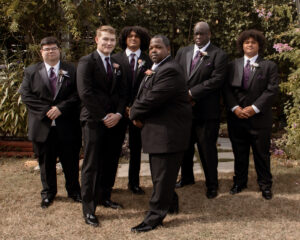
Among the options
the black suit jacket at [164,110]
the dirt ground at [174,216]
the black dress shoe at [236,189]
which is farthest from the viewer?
the black dress shoe at [236,189]

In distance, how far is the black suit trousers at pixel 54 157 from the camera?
173 inches

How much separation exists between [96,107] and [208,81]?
4.73 ft

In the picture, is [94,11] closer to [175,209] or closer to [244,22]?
[244,22]

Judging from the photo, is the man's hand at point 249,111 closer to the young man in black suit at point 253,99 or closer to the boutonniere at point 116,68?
the young man in black suit at point 253,99

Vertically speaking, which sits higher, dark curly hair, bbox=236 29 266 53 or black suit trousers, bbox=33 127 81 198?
dark curly hair, bbox=236 29 266 53

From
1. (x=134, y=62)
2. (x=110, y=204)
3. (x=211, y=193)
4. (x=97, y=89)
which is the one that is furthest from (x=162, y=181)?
(x=134, y=62)

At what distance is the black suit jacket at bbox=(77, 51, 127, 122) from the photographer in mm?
3795

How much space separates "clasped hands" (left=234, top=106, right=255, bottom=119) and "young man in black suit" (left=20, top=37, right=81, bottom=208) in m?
1.89

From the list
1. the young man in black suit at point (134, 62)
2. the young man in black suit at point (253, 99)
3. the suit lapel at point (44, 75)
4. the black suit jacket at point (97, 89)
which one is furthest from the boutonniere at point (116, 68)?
the young man in black suit at point (253, 99)

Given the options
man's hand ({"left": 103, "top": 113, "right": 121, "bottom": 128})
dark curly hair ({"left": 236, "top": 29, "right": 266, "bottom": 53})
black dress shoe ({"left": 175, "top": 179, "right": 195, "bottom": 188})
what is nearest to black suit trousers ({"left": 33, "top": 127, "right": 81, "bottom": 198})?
man's hand ({"left": 103, "top": 113, "right": 121, "bottom": 128})

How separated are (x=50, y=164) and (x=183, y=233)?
1.80 m

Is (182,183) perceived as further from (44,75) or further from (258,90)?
(44,75)

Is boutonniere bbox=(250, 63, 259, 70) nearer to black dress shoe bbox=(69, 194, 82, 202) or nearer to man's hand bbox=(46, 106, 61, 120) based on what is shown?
man's hand bbox=(46, 106, 61, 120)

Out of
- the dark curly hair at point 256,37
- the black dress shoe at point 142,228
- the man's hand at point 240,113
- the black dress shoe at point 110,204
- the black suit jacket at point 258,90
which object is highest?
the dark curly hair at point 256,37
